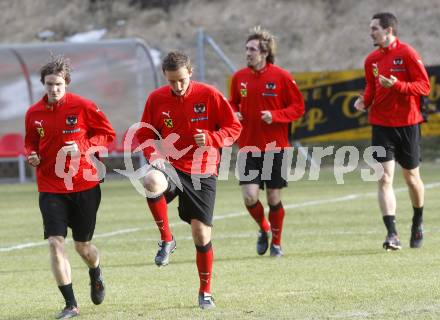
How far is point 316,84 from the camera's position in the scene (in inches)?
970

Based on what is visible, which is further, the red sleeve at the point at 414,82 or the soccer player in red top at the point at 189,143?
the red sleeve at the point at 414,82

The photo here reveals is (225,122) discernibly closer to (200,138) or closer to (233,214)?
(200,138)

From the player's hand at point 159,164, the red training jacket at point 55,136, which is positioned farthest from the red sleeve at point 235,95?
the red training jacket at point 55,136

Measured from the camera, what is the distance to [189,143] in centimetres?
940

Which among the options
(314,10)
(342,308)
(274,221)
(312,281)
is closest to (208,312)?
(342,308)

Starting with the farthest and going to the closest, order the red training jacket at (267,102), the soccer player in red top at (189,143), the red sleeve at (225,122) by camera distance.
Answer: the red training jacket at (267,102)
the red sleeve at (225,122)
the soccer player in red top at (189,143)

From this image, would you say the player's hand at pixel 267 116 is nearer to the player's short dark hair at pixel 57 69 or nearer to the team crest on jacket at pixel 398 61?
the team crest on jacket at pixel 398 61

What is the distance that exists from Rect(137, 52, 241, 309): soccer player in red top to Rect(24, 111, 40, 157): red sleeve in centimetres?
80

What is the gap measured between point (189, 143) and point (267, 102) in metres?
3.05

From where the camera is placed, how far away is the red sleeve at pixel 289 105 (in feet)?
39.8

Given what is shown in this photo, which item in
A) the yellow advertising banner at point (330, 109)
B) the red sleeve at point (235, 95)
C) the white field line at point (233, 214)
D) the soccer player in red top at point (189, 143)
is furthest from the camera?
the yellow advertising banner at point (330, 109)

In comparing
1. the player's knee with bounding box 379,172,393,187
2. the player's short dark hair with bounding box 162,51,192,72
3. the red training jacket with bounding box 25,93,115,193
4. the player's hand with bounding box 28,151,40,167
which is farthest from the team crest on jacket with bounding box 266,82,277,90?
the player's hand with bounding box 28,151,40,167

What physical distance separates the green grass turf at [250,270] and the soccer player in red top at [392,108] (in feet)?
1.53

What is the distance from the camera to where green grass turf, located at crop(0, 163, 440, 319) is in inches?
349
